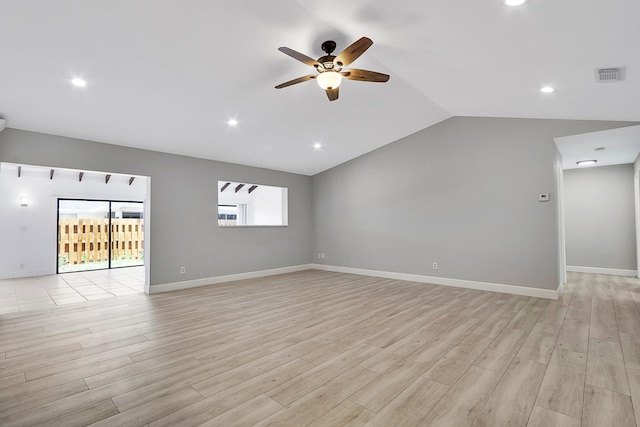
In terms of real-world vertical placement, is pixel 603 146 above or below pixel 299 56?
below

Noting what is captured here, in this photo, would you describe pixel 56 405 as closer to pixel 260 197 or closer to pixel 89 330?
pixel 89 330

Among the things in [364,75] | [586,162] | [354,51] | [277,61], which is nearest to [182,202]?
[277,61]

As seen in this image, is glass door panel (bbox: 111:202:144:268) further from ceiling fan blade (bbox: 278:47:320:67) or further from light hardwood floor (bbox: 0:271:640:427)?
ceiling fan blade (bbox: 278:47:320:67)

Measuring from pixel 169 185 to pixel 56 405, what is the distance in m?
4.10

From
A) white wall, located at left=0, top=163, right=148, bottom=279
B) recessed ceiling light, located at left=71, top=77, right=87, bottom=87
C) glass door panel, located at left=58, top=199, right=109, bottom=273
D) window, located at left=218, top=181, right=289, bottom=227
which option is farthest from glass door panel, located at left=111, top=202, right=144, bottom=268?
recessed ceiling light, located at left=71, top=77, right=87, bottom=87

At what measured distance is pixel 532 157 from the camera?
4.84 meters

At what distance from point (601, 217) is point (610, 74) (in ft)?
16.8

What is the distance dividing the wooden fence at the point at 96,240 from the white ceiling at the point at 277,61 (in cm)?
485

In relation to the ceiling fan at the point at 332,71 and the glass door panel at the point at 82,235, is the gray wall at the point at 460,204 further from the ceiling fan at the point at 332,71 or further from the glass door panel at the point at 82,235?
the glass door panel at the point at 82,235

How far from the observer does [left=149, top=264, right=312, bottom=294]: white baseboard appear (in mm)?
5333

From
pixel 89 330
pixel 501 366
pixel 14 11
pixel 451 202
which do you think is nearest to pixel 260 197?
pixel 451 202

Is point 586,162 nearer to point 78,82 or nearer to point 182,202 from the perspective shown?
point 182,202

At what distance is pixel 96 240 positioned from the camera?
27.5 feet

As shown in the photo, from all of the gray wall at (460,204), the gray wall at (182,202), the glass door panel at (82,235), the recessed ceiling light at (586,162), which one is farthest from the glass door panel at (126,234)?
the recessed ceiling light at (586,162)
